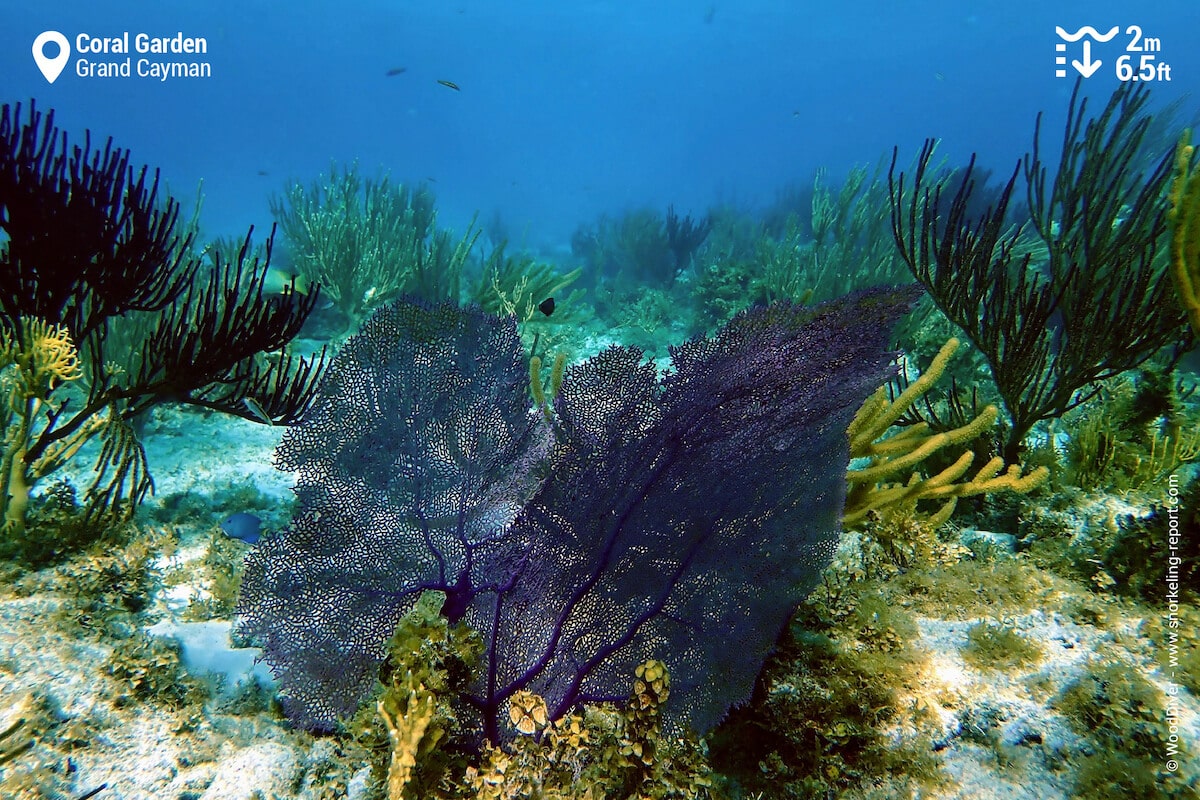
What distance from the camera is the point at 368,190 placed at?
1168 cm

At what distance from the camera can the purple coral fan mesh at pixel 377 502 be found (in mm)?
2246

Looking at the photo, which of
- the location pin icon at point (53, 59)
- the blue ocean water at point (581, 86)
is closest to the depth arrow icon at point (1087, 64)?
the location pin icon at point (53, 59)

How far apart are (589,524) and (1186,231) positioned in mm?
3012

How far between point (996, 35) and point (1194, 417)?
15459 cm

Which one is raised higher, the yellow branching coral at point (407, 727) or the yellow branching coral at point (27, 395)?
the yellow branching coral at point (27, 395)

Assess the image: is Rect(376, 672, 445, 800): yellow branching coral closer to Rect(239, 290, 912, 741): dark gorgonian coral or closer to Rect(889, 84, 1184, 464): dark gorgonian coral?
Rect(239, 290, 912, 741): dark gorgonian coral

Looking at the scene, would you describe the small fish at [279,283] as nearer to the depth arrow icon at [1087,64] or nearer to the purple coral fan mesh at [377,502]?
the purple coral fan mesh at [377,502]

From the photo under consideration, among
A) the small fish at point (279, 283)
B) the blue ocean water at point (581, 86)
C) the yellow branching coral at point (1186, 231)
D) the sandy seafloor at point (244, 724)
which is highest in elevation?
the blue ocean water at point (581, 86)

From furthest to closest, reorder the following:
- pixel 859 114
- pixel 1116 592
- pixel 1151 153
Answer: pixel 859 114 < pixel 1151 153 < pixel 1116 592

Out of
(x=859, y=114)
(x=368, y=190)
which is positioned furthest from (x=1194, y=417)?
(x=859, y=114)

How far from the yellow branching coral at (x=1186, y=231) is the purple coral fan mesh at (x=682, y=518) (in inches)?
54.2

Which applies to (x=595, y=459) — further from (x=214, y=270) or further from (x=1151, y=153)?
(x=1151, y=153)

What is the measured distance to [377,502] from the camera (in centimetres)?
231

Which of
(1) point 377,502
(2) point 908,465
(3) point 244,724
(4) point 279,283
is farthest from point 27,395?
(4) point 279,283
